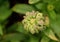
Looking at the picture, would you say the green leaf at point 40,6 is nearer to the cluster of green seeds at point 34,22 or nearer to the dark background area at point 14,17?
the cluster of green seeds at point 34,22

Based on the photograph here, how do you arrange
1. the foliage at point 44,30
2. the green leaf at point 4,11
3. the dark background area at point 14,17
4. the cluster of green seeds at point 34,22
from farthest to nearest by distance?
the dark background area at point 14,17
the green leaf at point 4,11
the foliage at point 44,30
the cluster of green seeds at point 34,22

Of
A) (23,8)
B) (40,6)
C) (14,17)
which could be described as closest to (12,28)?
(14,17)

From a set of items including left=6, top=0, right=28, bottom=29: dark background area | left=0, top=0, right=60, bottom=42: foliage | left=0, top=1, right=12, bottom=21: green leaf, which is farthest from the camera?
left=6, top=0, right=28, bottom=29: dark background area

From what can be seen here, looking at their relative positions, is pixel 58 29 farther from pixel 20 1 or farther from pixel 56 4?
pixel 20 1

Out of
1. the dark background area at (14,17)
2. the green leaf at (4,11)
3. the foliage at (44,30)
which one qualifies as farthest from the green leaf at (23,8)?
the dark background area at (14,17)

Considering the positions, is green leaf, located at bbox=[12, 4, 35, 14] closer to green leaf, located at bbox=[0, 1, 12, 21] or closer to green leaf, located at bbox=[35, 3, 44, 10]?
green leaf, located at bbox=[35, 3, 44, 10]

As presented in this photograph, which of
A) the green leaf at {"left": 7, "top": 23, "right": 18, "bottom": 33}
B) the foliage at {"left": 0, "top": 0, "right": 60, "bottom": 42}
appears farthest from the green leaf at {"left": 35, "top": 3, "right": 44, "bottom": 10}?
the green leaf at {"left": 7, "top": 23, "right": 18, "bottom": 33}

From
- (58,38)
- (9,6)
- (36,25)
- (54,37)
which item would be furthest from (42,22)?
(9,6)

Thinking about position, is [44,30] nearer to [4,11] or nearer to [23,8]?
[23,8]
